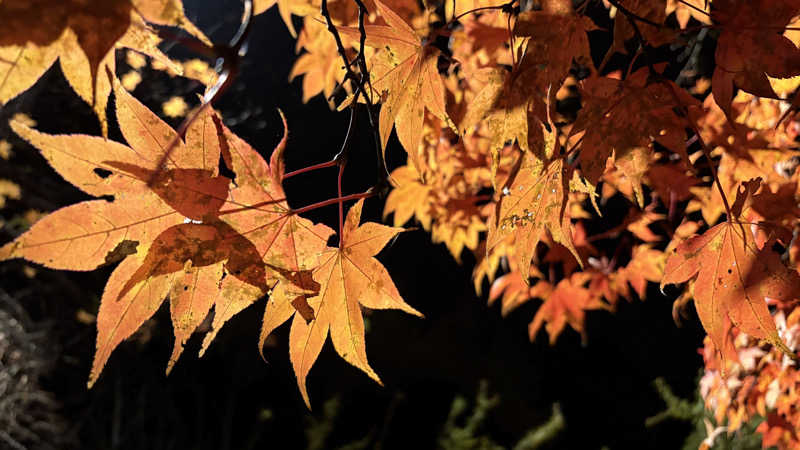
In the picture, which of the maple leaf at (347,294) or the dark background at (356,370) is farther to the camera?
the dark background at (356,370)

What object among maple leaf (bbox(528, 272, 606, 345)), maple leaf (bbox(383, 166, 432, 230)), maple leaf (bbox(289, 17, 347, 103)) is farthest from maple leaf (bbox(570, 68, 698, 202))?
maple leaf (bbox(528, 272, 606, 345))

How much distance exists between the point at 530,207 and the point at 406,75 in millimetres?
231

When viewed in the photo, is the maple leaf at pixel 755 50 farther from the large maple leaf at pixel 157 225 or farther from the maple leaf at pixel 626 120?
the large maple leaf at pixel 157 225

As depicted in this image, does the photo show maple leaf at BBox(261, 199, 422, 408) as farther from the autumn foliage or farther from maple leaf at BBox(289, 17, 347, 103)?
maple leaf at BBox(289, 17, 347, 103)

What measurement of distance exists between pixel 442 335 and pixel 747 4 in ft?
10.8

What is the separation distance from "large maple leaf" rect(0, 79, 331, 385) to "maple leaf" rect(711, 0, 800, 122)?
50 cm

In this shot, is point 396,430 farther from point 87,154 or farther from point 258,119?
point 87,154

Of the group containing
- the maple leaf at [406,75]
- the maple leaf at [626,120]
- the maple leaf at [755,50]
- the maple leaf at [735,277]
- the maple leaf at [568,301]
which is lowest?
the maple leaf at [568,301]

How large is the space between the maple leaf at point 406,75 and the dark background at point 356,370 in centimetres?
287

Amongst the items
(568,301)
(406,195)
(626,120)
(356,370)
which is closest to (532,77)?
(626,120)

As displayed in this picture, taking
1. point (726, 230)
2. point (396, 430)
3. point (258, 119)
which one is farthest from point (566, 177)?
point (258, 119)

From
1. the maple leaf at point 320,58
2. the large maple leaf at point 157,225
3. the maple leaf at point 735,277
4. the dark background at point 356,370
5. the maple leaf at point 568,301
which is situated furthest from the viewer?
the dark background at point 356,370

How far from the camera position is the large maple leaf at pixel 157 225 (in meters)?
0.52

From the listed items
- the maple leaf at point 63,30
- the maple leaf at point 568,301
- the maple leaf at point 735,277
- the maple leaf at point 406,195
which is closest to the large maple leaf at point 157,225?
the maple leaf at point 63,30
